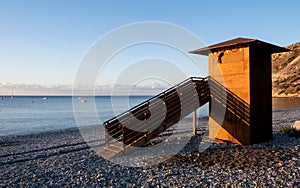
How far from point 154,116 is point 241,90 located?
5.10 meters

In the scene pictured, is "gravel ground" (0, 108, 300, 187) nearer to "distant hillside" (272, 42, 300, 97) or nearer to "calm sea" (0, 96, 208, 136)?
"calm sea" (0, 96, 208, 136)

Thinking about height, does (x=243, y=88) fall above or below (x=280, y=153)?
above

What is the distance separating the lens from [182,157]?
11.1 m

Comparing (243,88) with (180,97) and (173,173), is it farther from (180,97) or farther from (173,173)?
(173,173)

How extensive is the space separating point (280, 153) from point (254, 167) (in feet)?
9.00

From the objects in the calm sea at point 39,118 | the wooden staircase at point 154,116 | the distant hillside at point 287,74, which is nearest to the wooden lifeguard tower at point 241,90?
the wooden staircase at point 154,116

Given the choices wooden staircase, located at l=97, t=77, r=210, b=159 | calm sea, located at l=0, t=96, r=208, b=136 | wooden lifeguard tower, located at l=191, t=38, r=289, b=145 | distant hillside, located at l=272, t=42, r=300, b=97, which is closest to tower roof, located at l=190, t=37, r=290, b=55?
wooden lifeguard tower, located at l=191, t=38, r=289, b=145

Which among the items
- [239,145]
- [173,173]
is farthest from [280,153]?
[173,173]

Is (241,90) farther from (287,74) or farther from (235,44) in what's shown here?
(287,74)

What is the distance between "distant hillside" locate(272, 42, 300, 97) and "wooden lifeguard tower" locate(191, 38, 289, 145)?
8389 centimetres

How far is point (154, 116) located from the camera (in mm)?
13148

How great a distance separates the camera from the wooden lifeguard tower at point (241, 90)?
1315 centimetres

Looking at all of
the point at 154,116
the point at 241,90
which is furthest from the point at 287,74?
the point at 154,116

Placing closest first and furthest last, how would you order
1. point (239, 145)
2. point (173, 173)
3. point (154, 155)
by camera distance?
point (173, 173) → point (154, 155) → point (239, 145)
